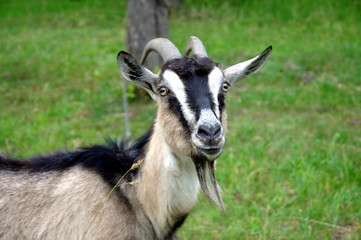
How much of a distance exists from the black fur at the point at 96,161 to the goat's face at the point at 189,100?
1.34 feet

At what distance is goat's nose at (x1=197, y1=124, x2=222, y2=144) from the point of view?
2619mm

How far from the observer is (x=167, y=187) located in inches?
118

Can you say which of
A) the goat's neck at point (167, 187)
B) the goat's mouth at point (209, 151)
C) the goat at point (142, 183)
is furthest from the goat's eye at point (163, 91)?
the goat's mouth at point (209, 151)

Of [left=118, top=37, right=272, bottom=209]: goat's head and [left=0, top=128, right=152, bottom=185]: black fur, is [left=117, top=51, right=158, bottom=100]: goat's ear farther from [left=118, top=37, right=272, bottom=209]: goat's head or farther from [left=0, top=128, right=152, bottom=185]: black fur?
[left=0, top=128, right=152, bottom=185]: black fur

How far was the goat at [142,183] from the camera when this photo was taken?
294cm

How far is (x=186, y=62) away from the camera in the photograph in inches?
121

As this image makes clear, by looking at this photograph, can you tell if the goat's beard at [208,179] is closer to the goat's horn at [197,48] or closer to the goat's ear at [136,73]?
the goat's ear at [136,73]

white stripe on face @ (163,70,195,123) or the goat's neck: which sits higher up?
white stripe on face @ (163,70,195,123)

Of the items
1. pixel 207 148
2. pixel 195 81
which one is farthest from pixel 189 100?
pixel 207 148

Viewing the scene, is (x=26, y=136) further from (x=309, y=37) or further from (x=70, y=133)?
(x=309, y=37)

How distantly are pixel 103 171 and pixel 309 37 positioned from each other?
782cm

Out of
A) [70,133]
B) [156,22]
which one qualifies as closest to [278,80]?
[156,22]

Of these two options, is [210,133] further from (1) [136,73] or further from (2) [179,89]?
(1) [136,73]

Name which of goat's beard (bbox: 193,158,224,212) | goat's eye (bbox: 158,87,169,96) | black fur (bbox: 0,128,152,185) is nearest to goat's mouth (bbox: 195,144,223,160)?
goat's beard (bbox: 193,158,224,212)
